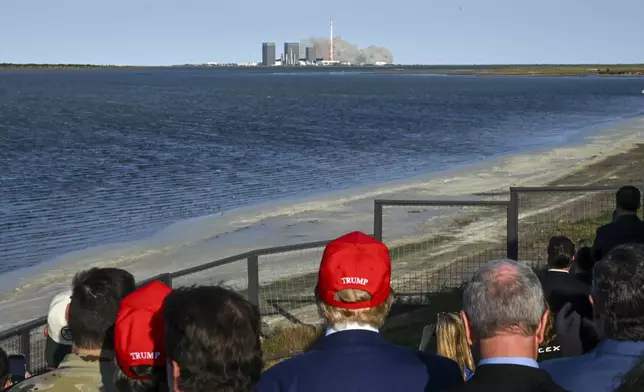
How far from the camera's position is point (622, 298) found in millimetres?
3666

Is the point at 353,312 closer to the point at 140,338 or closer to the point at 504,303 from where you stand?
the point at 504,303

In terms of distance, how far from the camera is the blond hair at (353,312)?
359 centimetres

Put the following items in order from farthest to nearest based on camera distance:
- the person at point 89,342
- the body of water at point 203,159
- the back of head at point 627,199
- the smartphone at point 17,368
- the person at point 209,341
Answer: the body of water at point 203,159
the back of head at point 627,199
the smartphone at point 17,368
the person at point 89,342
the person at point 209,341

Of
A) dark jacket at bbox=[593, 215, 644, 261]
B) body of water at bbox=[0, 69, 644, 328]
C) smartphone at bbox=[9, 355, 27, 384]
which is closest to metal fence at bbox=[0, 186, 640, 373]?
dark jacket at bbox=[593, 215, 644, 261]

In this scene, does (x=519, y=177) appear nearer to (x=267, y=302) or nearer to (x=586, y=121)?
(x=267, y=302)

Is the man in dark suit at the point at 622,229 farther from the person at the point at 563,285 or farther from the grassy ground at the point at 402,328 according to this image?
the grassy ground at the point at 402,328

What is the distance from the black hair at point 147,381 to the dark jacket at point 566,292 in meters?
3.51

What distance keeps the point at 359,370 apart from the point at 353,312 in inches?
8.9

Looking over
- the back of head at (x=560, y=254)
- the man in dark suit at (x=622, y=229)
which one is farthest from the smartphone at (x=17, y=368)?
the man in dark suit at (x=622, y=229)

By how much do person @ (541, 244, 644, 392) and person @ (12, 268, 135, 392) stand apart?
1.89 metres

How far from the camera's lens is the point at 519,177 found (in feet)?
99.0

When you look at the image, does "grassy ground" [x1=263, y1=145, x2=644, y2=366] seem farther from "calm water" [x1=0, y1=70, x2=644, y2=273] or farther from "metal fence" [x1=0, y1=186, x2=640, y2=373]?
"calm water" [x1=0, y1=70, x2=644, y2=273]

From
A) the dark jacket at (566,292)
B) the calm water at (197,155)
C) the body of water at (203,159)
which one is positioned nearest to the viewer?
the dark jacket at (566,292)

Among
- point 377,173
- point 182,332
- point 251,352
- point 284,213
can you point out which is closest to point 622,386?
point 251,352
